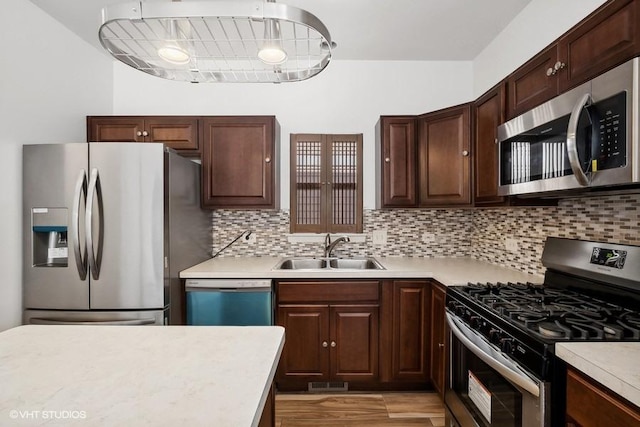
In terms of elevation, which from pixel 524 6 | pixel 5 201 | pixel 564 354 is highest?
pixel 524 6

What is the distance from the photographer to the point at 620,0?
1.16 metres

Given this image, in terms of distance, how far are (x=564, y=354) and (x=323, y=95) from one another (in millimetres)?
2580

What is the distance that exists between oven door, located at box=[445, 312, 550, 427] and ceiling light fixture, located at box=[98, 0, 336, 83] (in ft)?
4.51

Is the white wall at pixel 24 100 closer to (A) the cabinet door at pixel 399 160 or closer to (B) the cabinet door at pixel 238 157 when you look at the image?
(B) the cabinet door at pixel 238 157

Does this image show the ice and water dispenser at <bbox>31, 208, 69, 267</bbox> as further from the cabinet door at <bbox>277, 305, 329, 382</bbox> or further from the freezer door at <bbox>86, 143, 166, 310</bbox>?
the cabinet door at <bbox>277, 305, 329, 382</bbox>

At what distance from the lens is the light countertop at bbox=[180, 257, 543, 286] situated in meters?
2.10

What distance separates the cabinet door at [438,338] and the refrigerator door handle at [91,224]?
2.21 meters

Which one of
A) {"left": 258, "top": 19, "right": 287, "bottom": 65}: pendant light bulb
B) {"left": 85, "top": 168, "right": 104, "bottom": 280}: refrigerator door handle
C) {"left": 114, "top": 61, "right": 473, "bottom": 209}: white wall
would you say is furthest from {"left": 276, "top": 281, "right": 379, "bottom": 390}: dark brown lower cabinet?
{"left": 258, "top": 19, "right": 287, "bottom": 65}: pendant light bulb

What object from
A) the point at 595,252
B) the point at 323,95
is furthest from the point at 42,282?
the point at 595,252

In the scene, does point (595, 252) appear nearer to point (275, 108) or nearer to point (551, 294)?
point (551, 294)

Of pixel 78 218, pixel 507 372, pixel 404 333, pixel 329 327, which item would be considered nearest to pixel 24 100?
pixel 78 218

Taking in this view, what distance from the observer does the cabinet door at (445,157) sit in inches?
91.6

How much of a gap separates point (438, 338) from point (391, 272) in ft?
1.75

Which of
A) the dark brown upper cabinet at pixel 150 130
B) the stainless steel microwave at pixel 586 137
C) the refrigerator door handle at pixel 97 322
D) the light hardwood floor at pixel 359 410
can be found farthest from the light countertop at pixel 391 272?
the dark brown upper cabinet at pixel 150 130
